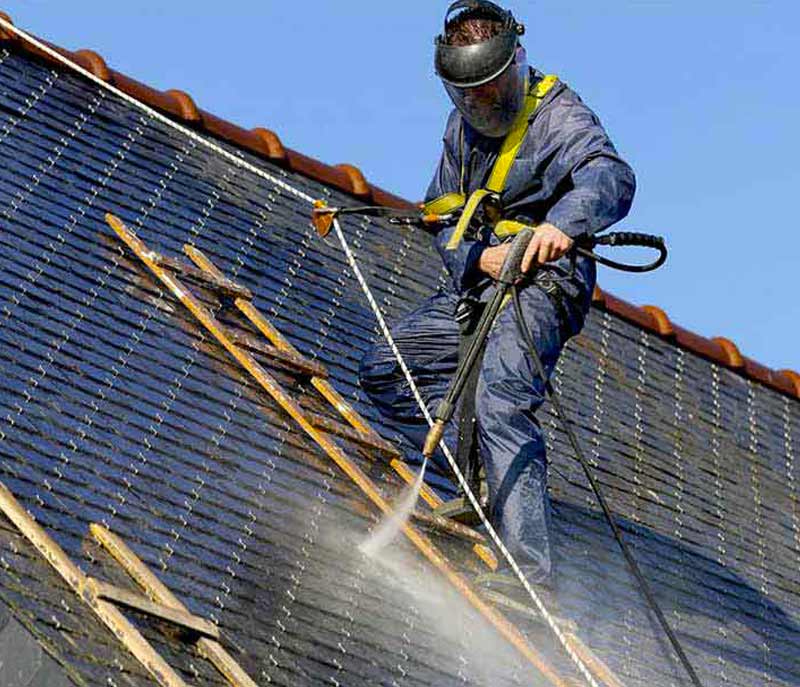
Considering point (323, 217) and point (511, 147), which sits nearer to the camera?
point (511, 147)

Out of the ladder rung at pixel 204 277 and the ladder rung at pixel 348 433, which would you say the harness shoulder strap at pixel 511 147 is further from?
the ladder rung at pixel 204 277

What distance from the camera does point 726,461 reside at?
1020 centimetres

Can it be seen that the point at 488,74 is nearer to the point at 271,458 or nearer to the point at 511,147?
the point at 511,147

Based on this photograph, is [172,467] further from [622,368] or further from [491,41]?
[622,368]

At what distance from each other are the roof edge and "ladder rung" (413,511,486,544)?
2.99m

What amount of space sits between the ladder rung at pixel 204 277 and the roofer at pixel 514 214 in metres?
1.15

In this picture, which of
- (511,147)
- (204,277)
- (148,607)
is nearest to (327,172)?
(204,277)

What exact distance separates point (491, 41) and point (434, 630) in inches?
80.2

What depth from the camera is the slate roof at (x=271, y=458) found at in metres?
6.24

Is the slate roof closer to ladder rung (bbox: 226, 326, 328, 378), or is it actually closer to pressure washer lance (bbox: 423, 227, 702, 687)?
ladder rung (bbox: 226, 326, 328, 378)

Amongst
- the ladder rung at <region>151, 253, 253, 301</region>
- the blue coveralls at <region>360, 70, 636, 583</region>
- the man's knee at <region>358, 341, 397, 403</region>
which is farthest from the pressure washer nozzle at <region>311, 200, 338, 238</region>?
the ladder rung at <region>151, 253, 253, 301</region>

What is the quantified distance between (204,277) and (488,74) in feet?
6.01

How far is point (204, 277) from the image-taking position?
27.4 ft

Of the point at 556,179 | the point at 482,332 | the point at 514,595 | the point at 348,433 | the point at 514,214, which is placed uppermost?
the point at 556,179
